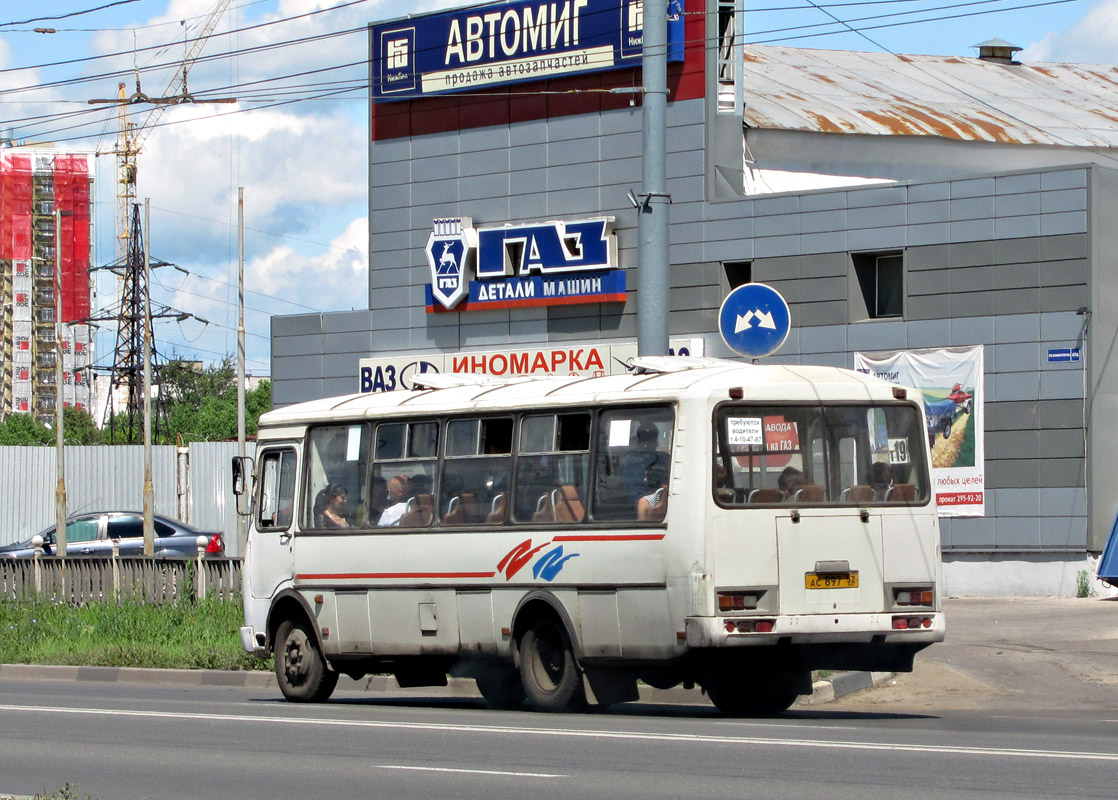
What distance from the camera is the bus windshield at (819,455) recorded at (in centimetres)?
1259

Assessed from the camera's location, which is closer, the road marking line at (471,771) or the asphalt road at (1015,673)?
the road marking line at (471,771)

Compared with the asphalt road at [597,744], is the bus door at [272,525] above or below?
above

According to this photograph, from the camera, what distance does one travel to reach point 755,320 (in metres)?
16.2

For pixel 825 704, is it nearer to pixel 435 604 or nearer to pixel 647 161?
pixel 435 604

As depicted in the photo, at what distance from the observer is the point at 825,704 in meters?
15.4

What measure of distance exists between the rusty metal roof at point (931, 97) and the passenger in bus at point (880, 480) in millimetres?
16853

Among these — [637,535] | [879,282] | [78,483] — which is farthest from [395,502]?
[78,483]

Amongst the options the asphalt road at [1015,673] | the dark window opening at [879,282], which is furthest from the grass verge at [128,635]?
the dark window opening at [879,282]

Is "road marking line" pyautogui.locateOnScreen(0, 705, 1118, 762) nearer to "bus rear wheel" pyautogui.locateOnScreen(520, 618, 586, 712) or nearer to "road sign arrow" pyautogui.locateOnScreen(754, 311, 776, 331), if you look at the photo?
"bus rear wheel" pyautogui.locateOnScreen(520, 618, 586, 712)

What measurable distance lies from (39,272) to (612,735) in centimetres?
16716

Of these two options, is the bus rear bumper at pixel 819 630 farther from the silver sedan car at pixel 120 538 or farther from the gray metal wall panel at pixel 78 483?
the gray metal wall panel at pixel 78 483

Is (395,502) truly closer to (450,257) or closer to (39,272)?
(450,257)

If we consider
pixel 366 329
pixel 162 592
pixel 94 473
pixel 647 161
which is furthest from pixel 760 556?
pixel 94 473

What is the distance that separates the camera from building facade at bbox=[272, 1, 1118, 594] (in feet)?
82.1
